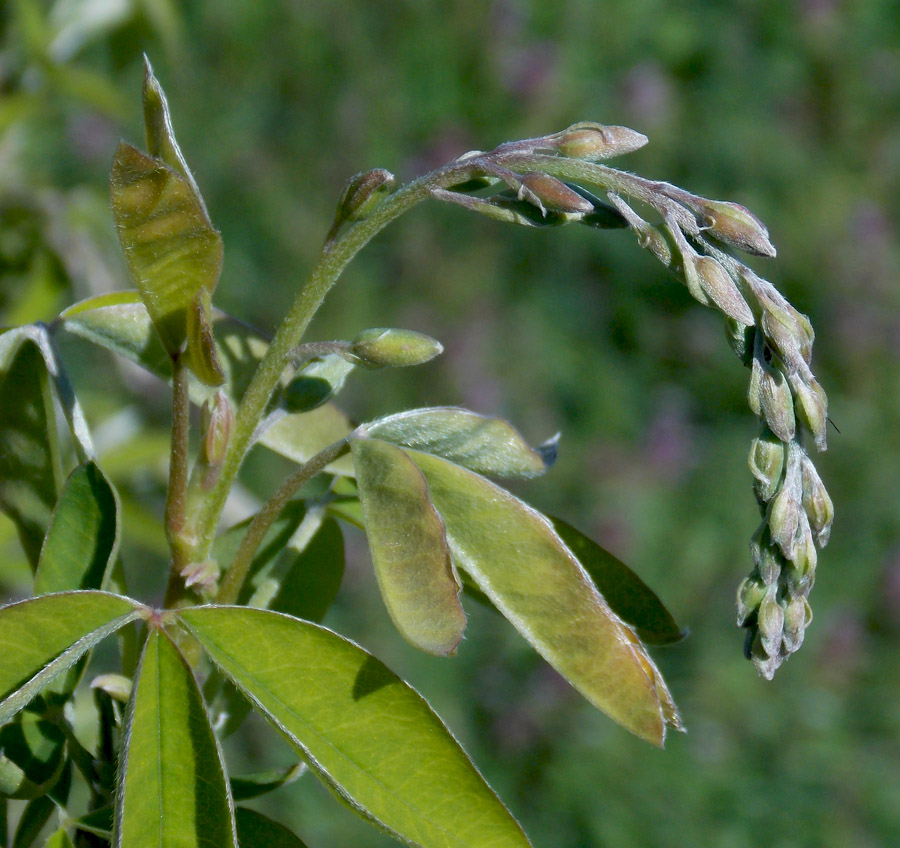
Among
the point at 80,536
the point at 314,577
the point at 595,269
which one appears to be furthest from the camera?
the point at 595,269

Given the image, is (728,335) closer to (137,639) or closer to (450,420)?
(450,420)

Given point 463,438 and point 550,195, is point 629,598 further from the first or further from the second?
point 550,195

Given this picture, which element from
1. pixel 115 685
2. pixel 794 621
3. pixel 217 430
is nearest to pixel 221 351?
pixel 217 430

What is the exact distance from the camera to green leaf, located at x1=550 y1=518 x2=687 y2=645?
0.75 m

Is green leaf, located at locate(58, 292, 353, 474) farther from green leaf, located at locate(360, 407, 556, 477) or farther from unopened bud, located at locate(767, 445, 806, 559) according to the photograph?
unopened bud, located at locate(767, 445, 806, 559)

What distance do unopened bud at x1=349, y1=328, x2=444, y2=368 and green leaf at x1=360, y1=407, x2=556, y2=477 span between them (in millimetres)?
46

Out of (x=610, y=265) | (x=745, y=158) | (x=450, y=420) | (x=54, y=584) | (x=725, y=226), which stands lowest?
(x=610, y=265)

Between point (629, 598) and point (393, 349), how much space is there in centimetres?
27

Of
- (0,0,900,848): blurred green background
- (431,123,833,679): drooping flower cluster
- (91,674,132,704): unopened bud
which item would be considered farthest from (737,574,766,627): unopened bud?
(0,0,900,848): blurred green background

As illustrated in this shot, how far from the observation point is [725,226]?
2.07 feet

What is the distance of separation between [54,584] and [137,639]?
0.08m

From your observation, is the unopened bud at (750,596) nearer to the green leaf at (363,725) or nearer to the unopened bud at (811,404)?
the unopened bud at (811,404)

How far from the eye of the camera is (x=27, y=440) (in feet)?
2.50

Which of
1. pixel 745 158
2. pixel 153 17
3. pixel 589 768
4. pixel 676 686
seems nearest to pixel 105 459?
pixel 153 17
